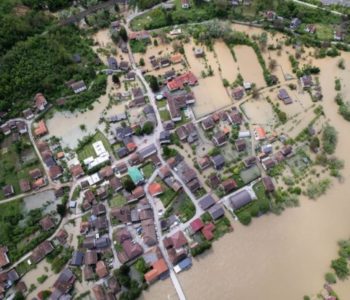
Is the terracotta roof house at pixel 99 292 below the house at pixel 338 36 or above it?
below

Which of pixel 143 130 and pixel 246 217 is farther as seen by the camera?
pixel 143 130

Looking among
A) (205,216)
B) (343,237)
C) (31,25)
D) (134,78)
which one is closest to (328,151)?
(343,237)

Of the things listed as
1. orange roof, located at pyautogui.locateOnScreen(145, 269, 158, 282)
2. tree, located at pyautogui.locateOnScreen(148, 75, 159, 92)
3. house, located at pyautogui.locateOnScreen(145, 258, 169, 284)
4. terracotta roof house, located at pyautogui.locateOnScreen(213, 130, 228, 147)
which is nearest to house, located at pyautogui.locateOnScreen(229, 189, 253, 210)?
terracotta roof house, located at pyautogui.locateOnScreen(213, 130, 228, 147)

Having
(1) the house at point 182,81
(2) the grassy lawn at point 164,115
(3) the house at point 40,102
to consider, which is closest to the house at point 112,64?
(1) the house at point 182,81

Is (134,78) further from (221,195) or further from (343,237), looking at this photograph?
(343,237)

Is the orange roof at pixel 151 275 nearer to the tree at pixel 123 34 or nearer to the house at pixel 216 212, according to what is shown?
the house at pixel 216 212

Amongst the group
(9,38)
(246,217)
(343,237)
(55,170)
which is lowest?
(343,237)
